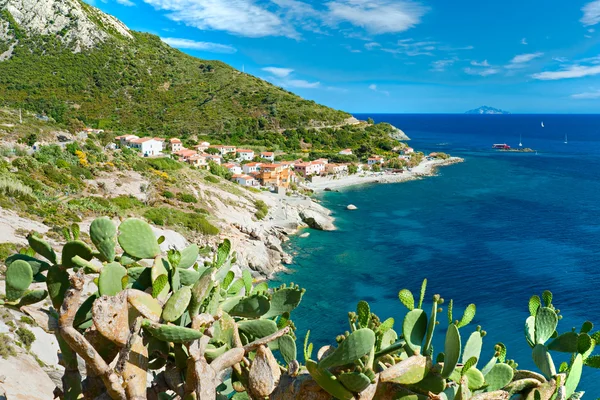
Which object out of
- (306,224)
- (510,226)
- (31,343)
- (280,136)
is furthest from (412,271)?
(280,136)

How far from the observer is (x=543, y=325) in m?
3.36

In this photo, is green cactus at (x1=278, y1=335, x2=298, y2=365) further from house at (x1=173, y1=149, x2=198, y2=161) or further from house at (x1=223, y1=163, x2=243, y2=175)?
house at (x1=173, y1=149, x2=198, y2=161)

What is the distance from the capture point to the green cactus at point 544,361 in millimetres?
3158

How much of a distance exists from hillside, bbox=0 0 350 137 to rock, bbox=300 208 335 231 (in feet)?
139

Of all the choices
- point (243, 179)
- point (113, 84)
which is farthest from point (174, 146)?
point (113, 84)

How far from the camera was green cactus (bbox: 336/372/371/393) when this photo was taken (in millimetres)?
2720

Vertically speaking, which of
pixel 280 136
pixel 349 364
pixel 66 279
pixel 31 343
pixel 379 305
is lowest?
pixel 379 305

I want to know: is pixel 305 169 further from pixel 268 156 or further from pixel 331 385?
pixel 331 385

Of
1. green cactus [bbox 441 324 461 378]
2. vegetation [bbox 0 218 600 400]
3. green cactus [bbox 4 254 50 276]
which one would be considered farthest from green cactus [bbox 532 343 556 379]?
green cactus [bbox 4 254 50 276]

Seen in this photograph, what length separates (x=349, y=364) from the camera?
300 cm

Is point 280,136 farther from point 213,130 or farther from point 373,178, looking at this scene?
point 373,178

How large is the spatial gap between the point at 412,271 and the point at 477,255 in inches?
248

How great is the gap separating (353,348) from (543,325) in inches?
67.5

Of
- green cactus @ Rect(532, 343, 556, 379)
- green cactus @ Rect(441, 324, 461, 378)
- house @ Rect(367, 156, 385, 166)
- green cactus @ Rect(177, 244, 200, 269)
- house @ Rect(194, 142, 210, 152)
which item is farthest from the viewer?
house @ Rect(367, 156, 385, 166)
